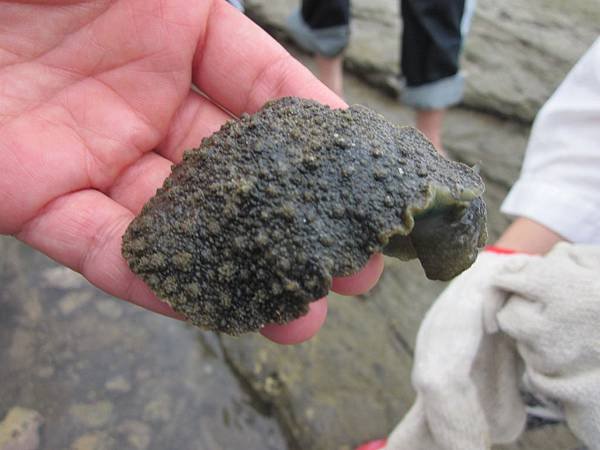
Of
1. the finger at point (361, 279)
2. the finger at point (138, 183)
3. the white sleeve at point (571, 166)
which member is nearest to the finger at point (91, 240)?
the finger at point (138, 183)

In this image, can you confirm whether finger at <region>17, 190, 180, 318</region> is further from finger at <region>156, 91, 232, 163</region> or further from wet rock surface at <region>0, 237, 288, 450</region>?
wet rock surface at <region>0, 237, 288, 450</region>

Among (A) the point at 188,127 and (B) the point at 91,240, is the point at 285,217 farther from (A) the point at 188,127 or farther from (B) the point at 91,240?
(A) the point at 188,127

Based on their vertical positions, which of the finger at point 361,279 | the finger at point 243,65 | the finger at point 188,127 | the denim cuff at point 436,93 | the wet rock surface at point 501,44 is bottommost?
the wet rock surface at point 501,44

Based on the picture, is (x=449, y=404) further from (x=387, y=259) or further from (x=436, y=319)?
(x=387, y=259)

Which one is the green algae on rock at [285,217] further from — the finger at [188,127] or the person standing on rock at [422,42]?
the person standing on rock at [422,42]

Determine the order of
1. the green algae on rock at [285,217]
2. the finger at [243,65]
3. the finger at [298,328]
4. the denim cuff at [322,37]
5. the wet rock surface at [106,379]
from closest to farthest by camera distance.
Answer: the green algae on rock at [285,217], the finger at [298,328], the finger at [243,65], the wet rock surface at [106,379], the denim cuff at [322,37]

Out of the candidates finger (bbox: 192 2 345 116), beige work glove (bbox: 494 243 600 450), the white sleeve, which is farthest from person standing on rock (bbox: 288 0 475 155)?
beige work glove (bbox: 494 243 600 450)
